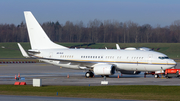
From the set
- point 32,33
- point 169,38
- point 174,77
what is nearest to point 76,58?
point 32,33

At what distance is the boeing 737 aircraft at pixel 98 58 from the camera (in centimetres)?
3912

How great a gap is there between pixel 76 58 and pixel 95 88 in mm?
14596

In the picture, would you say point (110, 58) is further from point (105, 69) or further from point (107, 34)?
point (107, 34)

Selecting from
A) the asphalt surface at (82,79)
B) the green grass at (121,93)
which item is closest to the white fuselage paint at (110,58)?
the asphalt surface at (82,79)

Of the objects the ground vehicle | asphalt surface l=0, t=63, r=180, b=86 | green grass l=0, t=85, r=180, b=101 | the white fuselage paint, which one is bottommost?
green grass l=0, t=85, r=180, b=101

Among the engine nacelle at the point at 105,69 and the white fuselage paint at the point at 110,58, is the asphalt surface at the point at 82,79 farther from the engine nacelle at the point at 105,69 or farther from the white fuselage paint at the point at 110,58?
the white fuselage paint at the point at 110,58

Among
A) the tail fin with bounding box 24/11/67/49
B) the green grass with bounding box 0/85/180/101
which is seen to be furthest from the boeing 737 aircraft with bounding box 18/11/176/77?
the green grass with bounding box 0/85/180/101

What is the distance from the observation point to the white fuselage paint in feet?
128

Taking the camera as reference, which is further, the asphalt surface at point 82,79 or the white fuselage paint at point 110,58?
the white fuselage paint at point 110,58

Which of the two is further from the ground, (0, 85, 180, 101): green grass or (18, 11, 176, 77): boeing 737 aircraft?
(18, 11, 176, 77): boeing 737 aircraft

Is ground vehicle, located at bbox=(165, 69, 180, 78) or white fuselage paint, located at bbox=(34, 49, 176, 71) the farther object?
white fuselage paint, located at bbox=(34, 49, 176, 71)

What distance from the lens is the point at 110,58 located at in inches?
1599

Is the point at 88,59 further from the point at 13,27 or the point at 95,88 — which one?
the point at 13,27

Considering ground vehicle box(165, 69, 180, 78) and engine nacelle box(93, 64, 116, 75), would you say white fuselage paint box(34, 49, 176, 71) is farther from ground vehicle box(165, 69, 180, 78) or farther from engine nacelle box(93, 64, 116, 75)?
engine nacelle box(93, 64, 116, 75)
